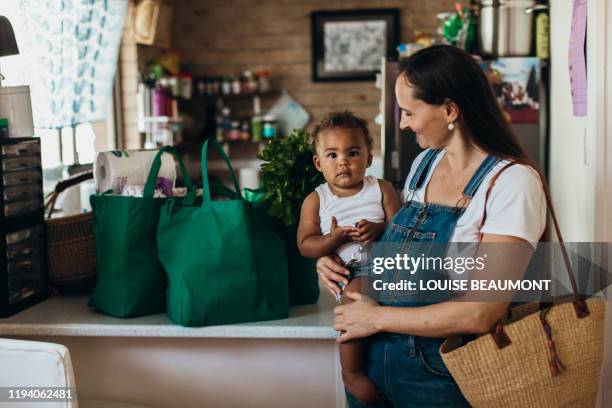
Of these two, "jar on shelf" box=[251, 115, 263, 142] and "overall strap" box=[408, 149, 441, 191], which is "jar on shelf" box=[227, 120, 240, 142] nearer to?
"jar on shelf" box=[251, 115, 263, 142]

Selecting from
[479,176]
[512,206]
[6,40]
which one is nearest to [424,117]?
[479,176]

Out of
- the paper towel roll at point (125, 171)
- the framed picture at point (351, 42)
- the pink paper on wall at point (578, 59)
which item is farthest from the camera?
the framed picture at point (351, 42)

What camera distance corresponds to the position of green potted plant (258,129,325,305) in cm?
202

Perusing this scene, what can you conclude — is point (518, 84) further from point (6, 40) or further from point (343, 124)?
point (6, 40)

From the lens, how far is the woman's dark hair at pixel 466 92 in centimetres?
156

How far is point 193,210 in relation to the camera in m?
1.96

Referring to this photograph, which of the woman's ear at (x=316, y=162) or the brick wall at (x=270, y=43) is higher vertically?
the brick wall at (x=270, y=43)

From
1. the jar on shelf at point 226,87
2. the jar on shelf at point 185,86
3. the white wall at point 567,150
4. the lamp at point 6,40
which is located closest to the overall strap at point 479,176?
the white wall at point 567,150

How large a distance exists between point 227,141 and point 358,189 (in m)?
4.90

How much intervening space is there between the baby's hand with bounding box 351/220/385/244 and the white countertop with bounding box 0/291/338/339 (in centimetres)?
25

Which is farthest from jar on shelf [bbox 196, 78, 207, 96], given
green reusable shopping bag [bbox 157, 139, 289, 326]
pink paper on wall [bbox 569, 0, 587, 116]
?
green reusable shopping bag [bbox 157, 139, 289, 326]

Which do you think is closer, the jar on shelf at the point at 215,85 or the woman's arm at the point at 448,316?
the woman's arm at the point at 448,316

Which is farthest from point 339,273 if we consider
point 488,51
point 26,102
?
point 488,51

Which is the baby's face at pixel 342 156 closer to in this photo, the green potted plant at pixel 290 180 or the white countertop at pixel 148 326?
the green potted plant at pixel 290 180
